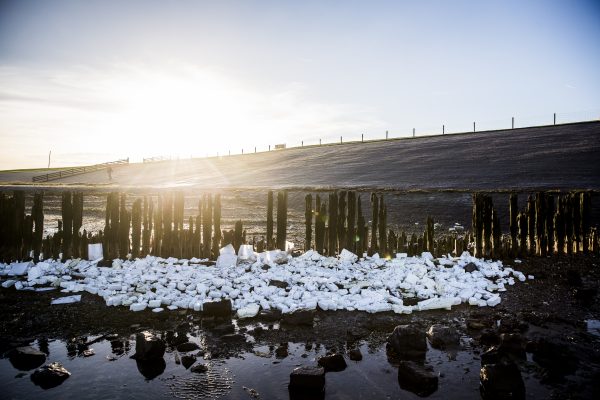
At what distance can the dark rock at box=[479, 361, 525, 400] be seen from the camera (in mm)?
4570

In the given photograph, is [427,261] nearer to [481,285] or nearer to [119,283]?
[481,285]

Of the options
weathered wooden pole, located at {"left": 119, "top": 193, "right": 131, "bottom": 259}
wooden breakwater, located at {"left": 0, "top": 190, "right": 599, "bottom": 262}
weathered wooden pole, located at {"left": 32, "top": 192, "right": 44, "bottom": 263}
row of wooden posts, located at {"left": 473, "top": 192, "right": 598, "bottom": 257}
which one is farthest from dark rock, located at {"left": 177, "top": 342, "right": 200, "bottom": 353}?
row of wooden posts, located at {"left": 473, "top": 192, "right": 598, "bottom": 257}

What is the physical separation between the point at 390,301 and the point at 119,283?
585 cm

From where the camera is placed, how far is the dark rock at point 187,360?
17.4 ft

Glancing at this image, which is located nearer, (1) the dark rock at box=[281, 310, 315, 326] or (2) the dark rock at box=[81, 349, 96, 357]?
(2) the dark rock at box=[81, 349, 96, 357]

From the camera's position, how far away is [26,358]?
536 cm

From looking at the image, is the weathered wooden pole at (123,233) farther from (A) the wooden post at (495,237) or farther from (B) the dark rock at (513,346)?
(A) the wooden post at (495,237)

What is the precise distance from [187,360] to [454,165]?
1189 inches

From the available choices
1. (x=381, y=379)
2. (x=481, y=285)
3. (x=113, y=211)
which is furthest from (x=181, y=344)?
(x=481, y=285)

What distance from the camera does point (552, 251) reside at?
37.5ft

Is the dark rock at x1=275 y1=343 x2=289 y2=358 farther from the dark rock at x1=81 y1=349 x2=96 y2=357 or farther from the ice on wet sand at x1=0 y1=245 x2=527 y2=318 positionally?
the dark rock at x1=81 y1=349 x2=96 y2=357

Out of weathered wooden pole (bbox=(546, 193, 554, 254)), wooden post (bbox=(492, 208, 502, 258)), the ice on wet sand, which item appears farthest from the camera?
weathered wooden pole (bbox=(546, 193, 554, 254))

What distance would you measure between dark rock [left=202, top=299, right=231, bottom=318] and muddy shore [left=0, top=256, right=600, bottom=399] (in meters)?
0.17

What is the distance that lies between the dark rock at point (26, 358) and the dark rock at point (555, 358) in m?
7.02
